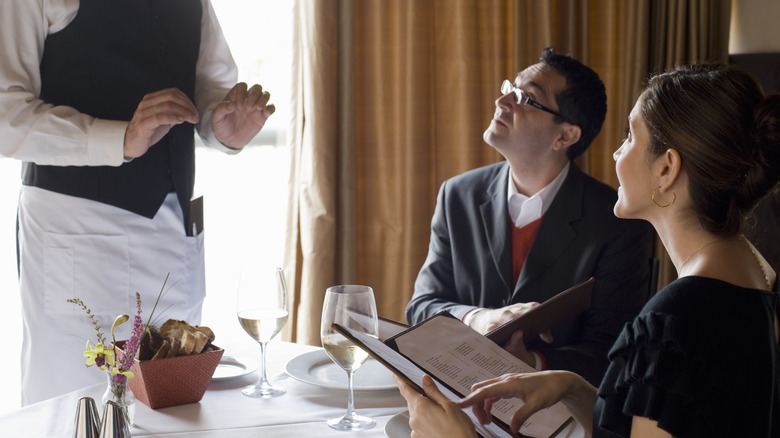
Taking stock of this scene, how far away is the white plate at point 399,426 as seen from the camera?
1.12 m

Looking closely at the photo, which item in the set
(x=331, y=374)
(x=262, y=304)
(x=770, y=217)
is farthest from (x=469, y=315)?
(x=770, y=217)

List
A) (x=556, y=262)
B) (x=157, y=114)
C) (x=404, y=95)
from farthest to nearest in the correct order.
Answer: (x=404, y=95), (x=556, y=262), (x=157, y=114)

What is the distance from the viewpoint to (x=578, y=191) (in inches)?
82.6

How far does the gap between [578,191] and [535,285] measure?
301mm

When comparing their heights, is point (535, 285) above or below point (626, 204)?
below

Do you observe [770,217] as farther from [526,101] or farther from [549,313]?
[549,313]

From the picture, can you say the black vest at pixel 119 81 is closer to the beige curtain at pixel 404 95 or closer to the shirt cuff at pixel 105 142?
the shirt cuff at pixel 105 142

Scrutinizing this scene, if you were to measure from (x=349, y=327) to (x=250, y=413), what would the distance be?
226 mm

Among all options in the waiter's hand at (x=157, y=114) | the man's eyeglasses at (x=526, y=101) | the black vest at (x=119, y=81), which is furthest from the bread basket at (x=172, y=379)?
the man's eyeglasses at (x=526, y=101)

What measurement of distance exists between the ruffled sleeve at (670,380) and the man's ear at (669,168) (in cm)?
28

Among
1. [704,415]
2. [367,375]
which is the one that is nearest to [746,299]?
[704,415]

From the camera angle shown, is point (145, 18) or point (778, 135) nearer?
point (778, 135)

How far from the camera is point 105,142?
177 cm

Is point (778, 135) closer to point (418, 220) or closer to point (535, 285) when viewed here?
point (535, 285)
